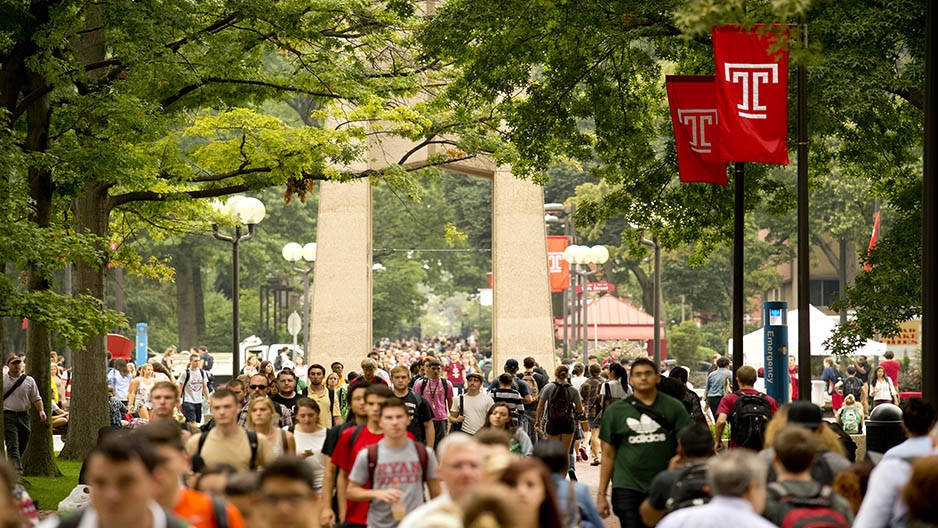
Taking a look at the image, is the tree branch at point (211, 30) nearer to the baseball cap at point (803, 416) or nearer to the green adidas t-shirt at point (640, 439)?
the green adidas t-shirt at point (640, 439)

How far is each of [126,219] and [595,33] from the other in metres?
11.1

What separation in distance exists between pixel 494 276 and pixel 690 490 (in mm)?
23074

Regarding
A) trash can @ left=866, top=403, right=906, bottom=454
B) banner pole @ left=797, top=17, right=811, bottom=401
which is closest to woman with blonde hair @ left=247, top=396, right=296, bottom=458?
banner pole @ left=797, top=17, right=811, bottom=401

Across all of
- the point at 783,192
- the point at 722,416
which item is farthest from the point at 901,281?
the point at 722,416

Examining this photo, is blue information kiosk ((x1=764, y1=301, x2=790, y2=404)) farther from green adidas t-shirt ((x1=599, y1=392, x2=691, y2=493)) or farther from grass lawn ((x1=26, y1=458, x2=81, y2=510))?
grass lawn ((x1=26, y1=458, x2=81, y2=510))

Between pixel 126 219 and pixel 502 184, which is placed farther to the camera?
pixel 502 184

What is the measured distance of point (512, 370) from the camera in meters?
19.1

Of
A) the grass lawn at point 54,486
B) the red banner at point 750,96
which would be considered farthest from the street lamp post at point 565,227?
the red banner at point 750,96

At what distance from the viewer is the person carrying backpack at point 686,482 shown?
7.68 meters

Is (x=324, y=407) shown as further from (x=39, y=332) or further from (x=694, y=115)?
(x=39, y=332)

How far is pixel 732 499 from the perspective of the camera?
604cm

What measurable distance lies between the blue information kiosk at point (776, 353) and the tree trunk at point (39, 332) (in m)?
9.60

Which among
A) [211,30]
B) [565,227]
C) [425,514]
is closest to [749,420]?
[425,514]

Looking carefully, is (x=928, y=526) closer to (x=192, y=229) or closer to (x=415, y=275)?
(x=192, y=229)
